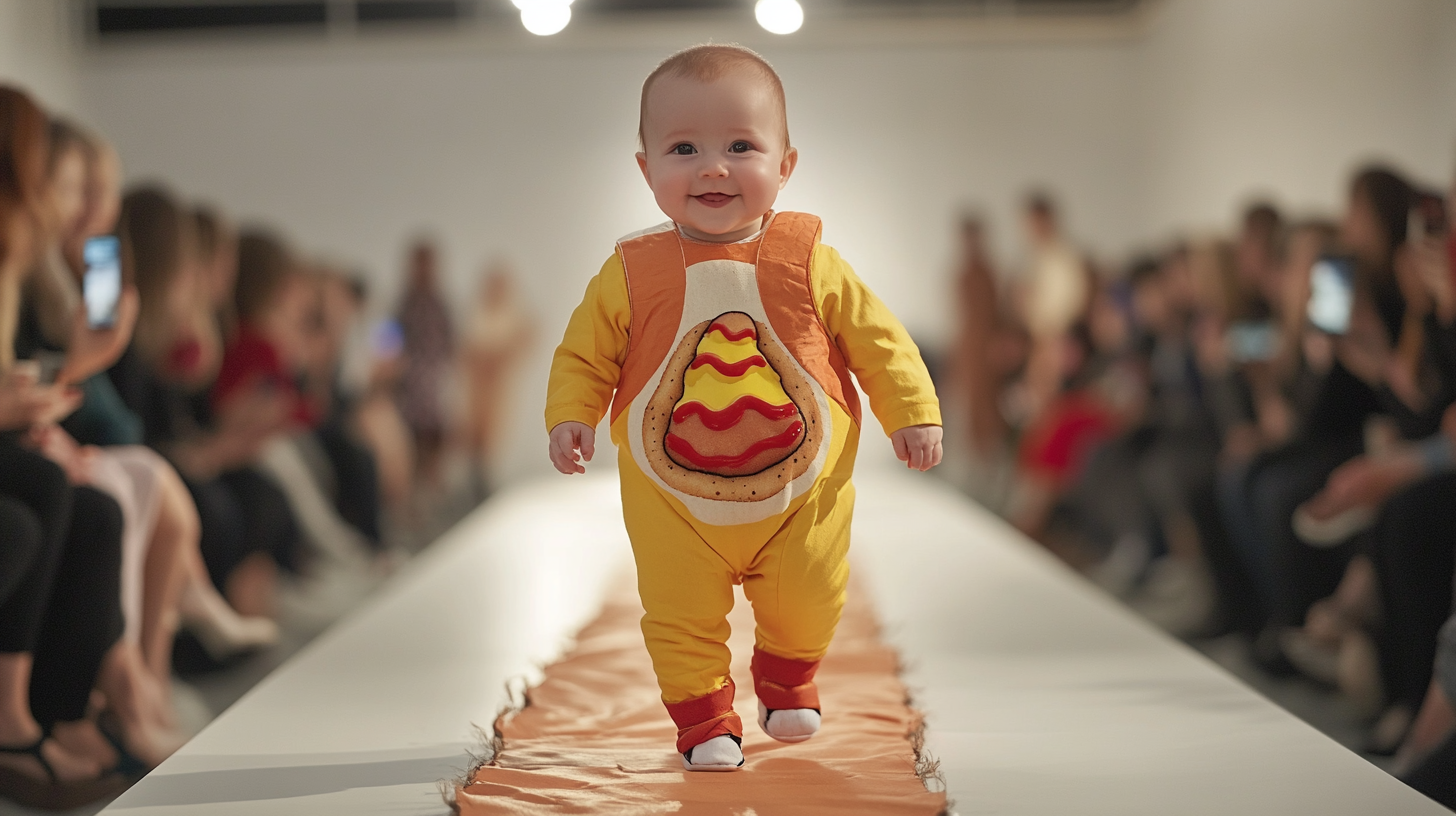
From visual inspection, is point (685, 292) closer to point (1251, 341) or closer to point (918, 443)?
point (918, 443)

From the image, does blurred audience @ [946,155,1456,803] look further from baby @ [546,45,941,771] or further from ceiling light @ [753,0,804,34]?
ceiling light @ [753,0,804,34]

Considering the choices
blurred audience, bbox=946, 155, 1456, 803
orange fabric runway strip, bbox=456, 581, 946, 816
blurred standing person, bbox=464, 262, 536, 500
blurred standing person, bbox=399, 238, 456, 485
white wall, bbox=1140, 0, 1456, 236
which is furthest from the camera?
blurred standing person, bbox=464, 262, 536, 500

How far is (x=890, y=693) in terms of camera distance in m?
2.08

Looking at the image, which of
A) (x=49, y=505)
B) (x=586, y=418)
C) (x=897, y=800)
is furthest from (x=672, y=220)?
(x=49, y=505)

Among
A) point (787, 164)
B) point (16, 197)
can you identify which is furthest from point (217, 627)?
point (787, 164)

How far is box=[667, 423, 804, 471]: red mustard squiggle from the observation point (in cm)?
→ 163

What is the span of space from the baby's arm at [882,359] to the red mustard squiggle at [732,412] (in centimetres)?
14

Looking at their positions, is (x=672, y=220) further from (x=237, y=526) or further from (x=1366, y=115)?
(x=1366, y=115)

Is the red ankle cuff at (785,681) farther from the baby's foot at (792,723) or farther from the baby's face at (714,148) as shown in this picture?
the baby's face at (714,148)

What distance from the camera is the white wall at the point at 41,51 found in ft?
8.63

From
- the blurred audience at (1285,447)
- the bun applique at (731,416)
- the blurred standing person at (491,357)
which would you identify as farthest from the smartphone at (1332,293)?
the blurred standing person at (491,357)

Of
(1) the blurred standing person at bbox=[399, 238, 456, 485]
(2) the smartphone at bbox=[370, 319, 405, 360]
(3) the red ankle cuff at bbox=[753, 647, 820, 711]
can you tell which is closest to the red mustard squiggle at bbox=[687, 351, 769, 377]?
(3) the red ankle cuff at bbox=[753, 647, 820, 711]

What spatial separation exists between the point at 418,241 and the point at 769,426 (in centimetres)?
508

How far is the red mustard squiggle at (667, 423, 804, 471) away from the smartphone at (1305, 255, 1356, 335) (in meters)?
1.94
